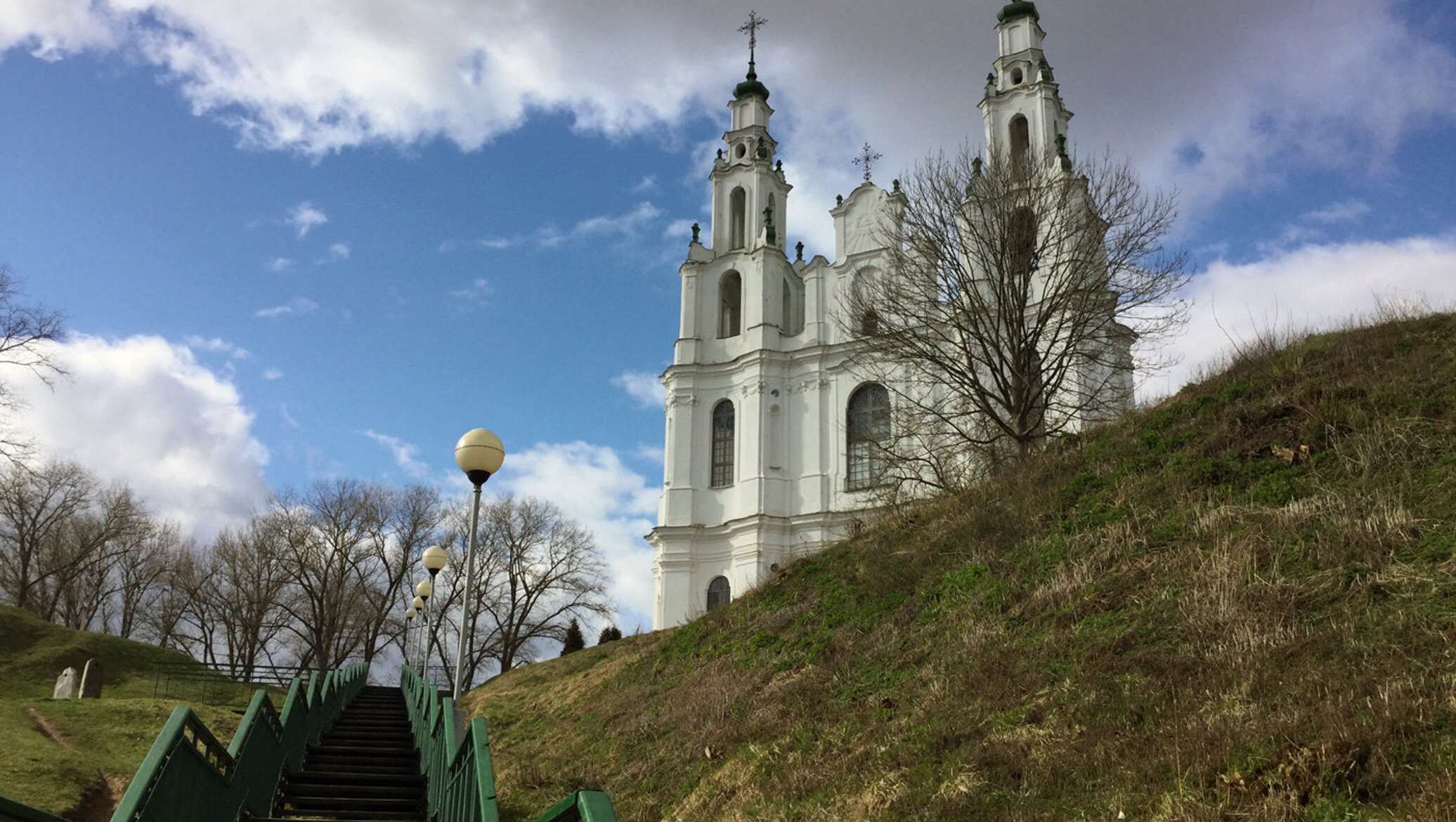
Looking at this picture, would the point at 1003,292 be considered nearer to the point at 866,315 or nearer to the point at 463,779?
the point at 866,315

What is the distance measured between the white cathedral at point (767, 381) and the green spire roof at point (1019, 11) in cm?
6

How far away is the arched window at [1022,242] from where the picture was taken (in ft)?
74.4

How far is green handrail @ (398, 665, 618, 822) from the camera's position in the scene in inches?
166

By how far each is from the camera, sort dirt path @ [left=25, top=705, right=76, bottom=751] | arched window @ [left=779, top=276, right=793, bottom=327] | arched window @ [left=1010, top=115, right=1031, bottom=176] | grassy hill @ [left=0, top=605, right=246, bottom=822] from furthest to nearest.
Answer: arched window @ [left=779, top=276, right=793, bottom=327], arched window @ [left=1010, top=115, right=1031, bottom=176], dirt path @ [left=25, top=705, right=76, bottom=751], grassy hill @ [left=0, top=605, right=246, bottom=822]

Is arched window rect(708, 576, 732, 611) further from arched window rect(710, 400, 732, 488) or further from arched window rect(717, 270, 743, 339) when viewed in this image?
arched window rect(717, 270, 743, 339)

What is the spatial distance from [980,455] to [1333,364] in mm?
8420

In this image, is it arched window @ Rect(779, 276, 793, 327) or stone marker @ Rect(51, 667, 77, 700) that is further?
arched window @ Rect(779, 276, 793, 327)

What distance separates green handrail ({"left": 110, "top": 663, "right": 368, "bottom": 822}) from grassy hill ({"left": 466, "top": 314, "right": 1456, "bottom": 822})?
12.1ft

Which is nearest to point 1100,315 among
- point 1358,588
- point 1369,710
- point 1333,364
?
point 1333,364

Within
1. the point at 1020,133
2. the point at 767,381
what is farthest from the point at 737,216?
the point at 1020,133

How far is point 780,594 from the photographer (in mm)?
18484

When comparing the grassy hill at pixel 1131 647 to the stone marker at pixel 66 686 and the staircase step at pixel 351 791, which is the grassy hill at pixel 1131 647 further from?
the stone marker at pixel 66 686

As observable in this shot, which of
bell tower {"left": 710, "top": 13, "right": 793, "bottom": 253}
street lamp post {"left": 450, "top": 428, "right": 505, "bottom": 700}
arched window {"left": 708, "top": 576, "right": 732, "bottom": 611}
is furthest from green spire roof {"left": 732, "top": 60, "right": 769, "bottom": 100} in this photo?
street lamp post {"left": 450, "top": 428, "right": 505, "bottom": 700}

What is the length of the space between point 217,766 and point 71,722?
46.8 ft
